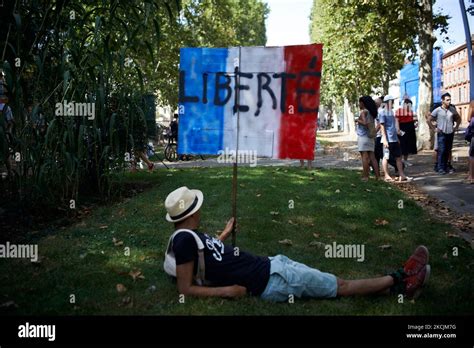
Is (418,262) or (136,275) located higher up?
(418,262)

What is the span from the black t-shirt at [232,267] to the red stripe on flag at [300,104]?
1.53 m

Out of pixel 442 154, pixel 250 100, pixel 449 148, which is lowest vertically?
pixel 442 154

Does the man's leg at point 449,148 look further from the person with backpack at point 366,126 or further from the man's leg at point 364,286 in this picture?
the man's leg at point 364,286

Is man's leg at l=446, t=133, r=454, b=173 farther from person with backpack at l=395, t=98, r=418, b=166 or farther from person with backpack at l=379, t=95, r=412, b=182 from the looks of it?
person with backpack at l=379, t=95, r=412, b=182

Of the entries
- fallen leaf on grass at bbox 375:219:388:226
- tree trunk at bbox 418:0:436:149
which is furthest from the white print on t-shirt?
tree trunk at bbox 418:0:436:149

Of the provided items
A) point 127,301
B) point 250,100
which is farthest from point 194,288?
point 250,100

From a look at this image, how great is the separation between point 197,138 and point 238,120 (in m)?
0.48

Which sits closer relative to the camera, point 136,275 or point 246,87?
point 136,275

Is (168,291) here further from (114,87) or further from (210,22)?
(210,22)

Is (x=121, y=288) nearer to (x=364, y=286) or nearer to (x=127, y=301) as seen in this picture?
(x=127, y=301)

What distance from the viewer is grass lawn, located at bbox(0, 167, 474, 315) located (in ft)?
12.6

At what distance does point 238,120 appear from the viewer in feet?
17.1

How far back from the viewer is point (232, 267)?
12.8 feet

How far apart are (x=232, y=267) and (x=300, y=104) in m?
2.03
